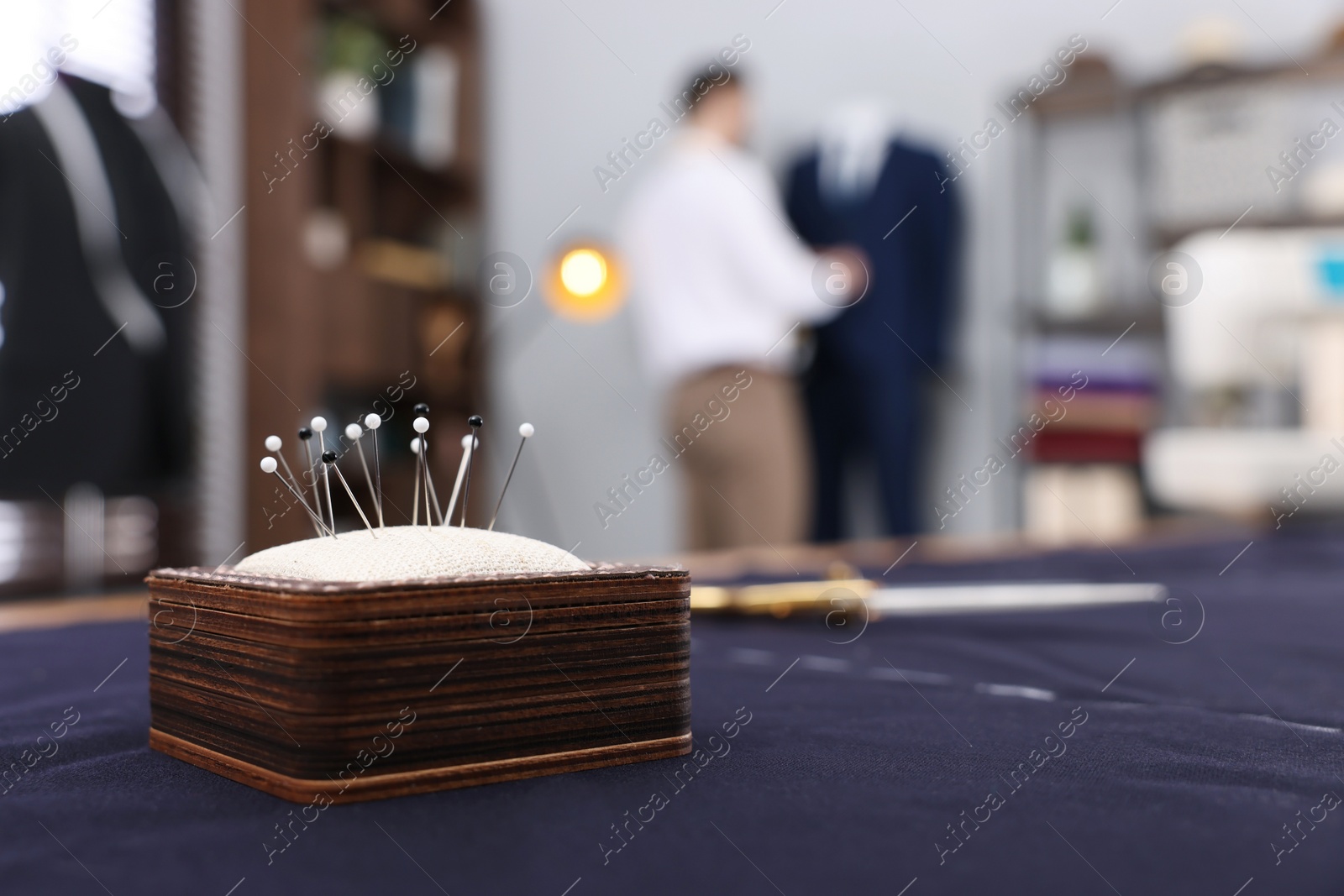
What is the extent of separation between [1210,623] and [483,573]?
2.69ft

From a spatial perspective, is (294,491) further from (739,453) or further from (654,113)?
(654,113)

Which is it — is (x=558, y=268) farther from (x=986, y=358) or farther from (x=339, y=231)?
(x=986, y=358)

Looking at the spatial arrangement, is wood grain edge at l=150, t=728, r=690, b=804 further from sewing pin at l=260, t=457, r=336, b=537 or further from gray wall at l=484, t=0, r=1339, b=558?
gray wall at l=484, t=0, r=1339, b=558

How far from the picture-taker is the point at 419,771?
47 cm

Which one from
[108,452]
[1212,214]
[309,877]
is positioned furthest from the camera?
[1212,214]

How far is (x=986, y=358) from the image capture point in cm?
420

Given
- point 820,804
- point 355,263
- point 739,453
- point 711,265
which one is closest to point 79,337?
point 355,263

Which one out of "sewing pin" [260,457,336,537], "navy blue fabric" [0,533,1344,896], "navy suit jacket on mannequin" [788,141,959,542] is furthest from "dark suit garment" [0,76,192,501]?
"sewing pin" [260,457,336,537]

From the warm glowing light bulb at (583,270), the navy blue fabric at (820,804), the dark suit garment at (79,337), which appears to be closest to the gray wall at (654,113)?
the dark suit garment at (79,337)

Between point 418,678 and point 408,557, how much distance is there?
6 centimetres

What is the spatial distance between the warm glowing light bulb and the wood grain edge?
6.42 feet

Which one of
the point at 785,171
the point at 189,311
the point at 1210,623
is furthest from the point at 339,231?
the point at 1210,623

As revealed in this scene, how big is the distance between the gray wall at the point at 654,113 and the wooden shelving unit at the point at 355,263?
0.24m

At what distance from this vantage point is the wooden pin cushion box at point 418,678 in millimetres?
455
